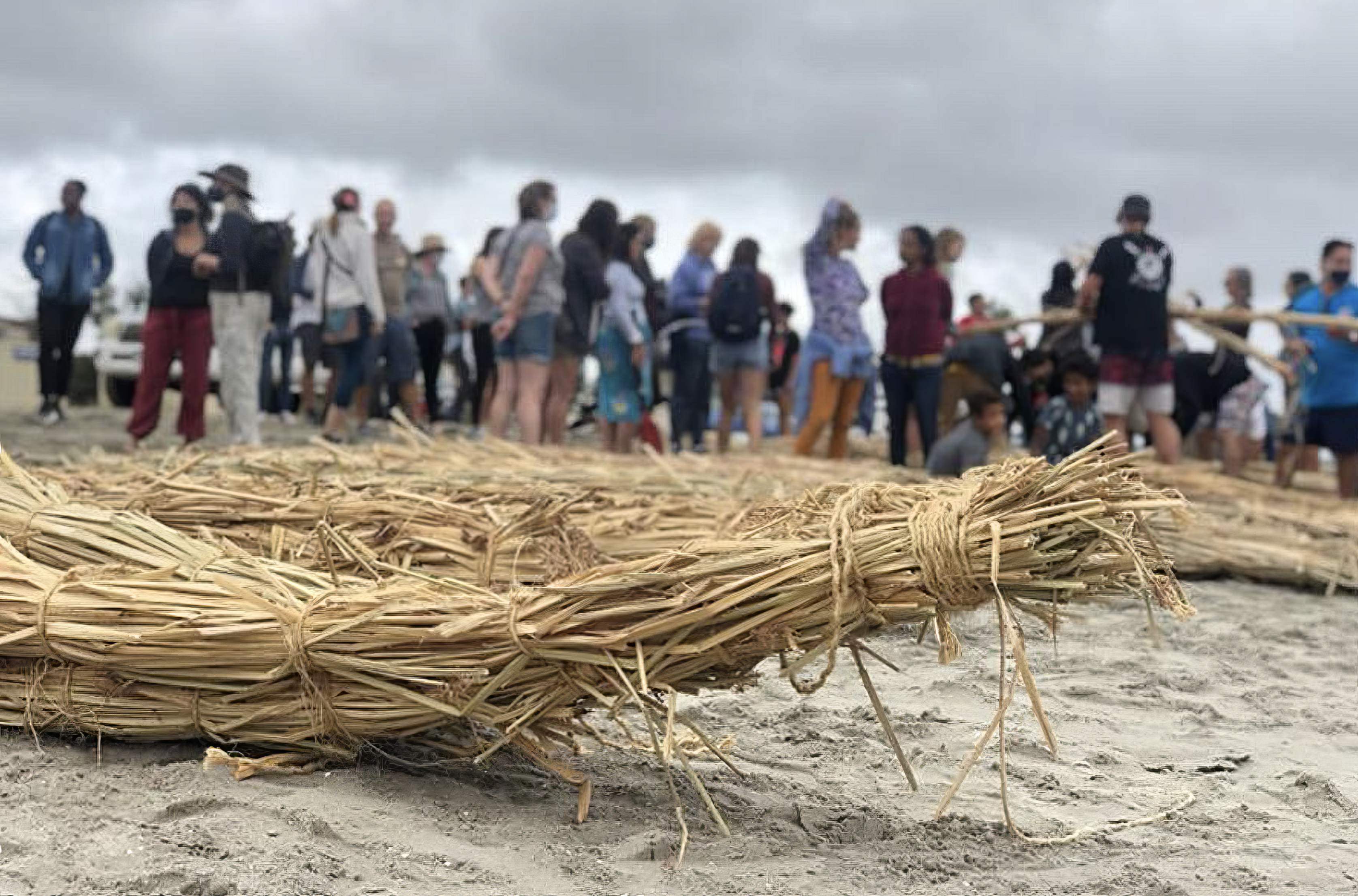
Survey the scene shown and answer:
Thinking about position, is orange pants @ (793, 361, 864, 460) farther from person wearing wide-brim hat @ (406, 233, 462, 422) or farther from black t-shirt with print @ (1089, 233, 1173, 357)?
person wearing wide-brim hat @ (406, 233, 462, 422)

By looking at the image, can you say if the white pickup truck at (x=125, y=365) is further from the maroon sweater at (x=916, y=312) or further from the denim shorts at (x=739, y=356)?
the maroon sweater at (x=916, y=312)

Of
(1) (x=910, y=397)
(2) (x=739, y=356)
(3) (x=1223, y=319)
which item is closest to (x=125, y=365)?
(2) (x=739, y=356)

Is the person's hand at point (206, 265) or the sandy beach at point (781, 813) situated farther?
the person's hand at point (206, 265)

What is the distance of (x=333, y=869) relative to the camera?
7.57ft

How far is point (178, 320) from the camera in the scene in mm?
8766

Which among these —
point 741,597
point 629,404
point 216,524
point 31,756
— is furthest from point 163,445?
Answer: point 741,597

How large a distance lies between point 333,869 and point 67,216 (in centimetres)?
933

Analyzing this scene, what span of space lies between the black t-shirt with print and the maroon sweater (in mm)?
1031

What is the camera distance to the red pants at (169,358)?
28.7 ft

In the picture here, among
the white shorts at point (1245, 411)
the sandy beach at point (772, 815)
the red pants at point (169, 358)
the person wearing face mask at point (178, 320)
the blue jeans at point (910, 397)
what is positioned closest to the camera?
the sandy beach at point (772, 815)

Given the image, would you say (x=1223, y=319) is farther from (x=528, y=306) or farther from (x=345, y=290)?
(x=345, y=290)

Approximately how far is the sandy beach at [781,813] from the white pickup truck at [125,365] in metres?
13.6

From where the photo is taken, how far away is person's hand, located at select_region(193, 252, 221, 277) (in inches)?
331

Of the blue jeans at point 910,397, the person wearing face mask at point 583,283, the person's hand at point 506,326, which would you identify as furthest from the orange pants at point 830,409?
the person's hand at point 506,326
